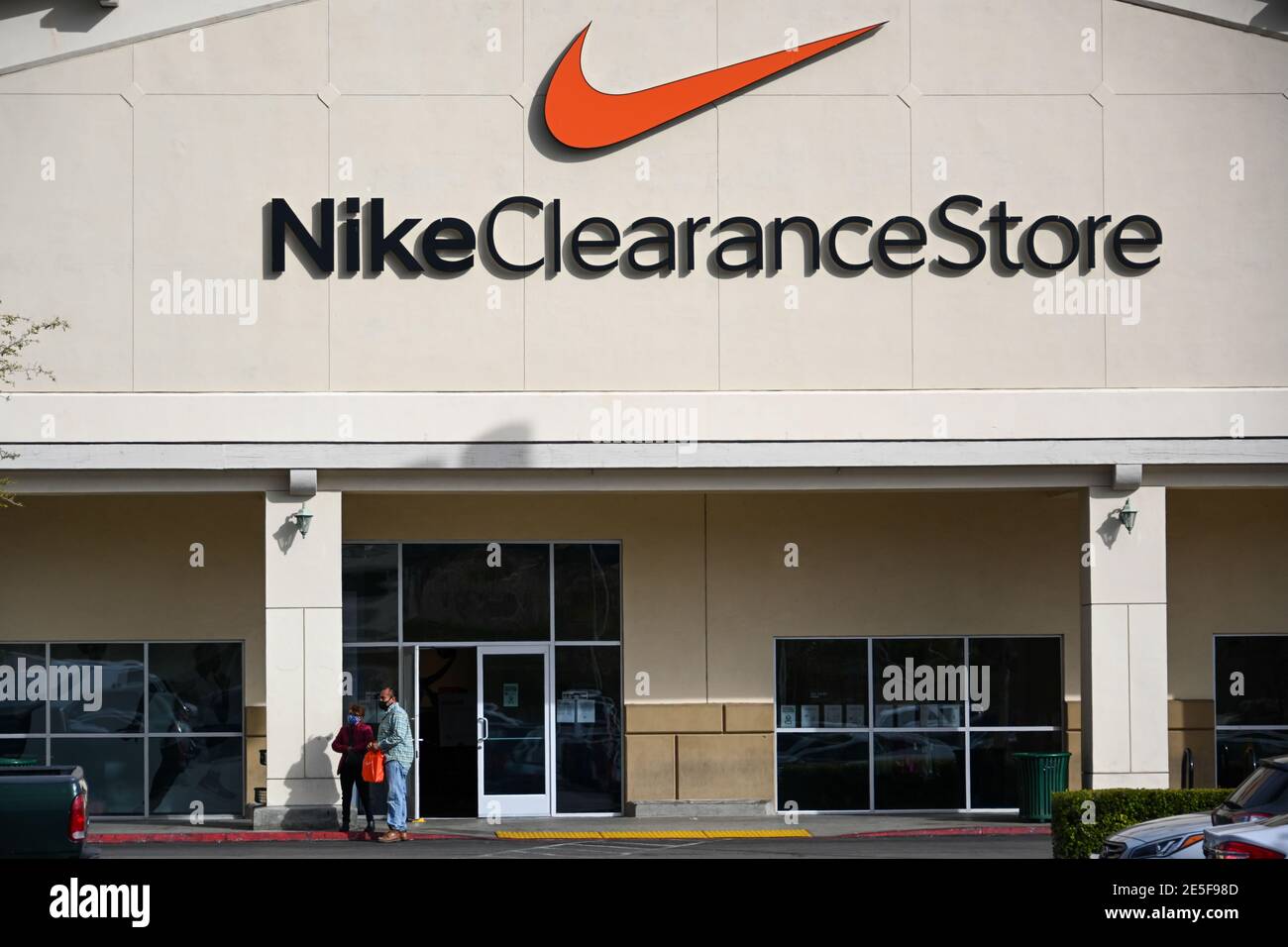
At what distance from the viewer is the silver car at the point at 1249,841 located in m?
9.59

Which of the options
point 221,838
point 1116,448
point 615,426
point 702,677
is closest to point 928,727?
point 702,677

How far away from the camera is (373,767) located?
19375 millimetres

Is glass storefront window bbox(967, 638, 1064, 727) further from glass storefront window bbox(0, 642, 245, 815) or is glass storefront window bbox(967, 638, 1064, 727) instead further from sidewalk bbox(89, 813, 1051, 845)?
glass storefront window bbox(0, 642, 245, 815)

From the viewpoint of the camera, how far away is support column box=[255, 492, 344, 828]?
1973cm

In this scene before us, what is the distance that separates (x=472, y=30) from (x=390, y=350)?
14.9 ft

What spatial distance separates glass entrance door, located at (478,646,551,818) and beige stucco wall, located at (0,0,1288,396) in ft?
14.4

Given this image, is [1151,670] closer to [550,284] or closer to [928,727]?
[928,727]

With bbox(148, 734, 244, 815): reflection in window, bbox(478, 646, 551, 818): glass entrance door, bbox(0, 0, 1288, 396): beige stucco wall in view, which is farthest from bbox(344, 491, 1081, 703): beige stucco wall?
bbox(148, 734, 244, 815): reflection in window

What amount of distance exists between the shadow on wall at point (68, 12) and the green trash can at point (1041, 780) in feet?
53.4

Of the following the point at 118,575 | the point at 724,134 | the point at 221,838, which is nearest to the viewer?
the point at 221,838

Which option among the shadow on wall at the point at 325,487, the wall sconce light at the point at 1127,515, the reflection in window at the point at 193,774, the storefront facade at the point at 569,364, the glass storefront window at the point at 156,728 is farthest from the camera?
the reflection in window at the point at 193,774

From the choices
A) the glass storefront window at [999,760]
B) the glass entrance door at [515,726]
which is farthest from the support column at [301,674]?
the glass storefront window at [999,760]

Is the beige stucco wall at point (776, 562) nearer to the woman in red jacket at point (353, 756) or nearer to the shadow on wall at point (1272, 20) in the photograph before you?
the woman in red jacket at point (353, 756)

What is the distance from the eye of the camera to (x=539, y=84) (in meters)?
20.8
